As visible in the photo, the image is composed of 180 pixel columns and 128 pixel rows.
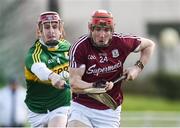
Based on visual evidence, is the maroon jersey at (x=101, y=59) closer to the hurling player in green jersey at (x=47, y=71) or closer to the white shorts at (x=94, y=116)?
the white shorts at (x=94, y=116)

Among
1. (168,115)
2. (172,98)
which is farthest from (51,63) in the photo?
(172,98)

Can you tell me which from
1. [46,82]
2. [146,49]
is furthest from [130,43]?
[46,82]

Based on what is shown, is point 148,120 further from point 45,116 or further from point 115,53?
point 115,53

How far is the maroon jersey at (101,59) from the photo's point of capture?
1091 centimetres

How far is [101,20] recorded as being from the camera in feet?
35.5

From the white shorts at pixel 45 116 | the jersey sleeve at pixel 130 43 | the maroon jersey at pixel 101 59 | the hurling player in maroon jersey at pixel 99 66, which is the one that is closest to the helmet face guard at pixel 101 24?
the hurling player in maroon jersey at pixel 99 66

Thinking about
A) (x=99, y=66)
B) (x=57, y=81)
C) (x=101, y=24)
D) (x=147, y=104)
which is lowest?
(x=147, y=104)

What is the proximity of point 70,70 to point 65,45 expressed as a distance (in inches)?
47.9

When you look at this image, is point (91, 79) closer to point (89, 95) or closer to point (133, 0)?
point (89, 95)

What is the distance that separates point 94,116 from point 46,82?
109cm

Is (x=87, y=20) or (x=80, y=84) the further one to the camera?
(x=87, y=20)

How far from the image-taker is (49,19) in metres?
11.8

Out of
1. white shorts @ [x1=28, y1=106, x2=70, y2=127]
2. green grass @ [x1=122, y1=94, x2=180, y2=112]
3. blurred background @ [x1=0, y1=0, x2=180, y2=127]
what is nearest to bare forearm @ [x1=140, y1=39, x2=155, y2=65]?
white shorts @ [x1=28, y1=106, x2=70, y2=127]

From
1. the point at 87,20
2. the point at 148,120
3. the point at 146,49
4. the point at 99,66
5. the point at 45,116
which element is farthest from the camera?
the point at 87,20
